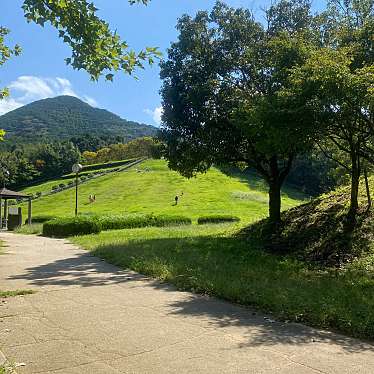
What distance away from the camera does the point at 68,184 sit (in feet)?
246

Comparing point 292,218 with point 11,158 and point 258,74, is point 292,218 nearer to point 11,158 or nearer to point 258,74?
point 258,74

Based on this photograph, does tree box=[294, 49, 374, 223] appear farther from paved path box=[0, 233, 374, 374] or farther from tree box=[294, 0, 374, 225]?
paved path box=[0, 233, 374, 374]

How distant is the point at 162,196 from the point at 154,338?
49.7 meters

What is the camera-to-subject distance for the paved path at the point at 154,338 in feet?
15.3

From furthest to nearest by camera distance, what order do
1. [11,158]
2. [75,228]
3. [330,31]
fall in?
[11,158]
[75,228]
[330,31]

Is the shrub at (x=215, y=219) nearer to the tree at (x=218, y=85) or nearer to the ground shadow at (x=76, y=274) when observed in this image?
the tree at (x=218, y=85)

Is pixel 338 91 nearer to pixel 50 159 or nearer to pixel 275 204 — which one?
pixel 275 204

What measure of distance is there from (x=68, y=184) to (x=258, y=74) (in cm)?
6116

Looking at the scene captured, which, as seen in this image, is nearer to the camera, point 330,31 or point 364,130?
point 364,130

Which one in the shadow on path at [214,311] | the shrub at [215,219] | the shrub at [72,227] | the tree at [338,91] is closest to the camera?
the shadow on path at [214,311]

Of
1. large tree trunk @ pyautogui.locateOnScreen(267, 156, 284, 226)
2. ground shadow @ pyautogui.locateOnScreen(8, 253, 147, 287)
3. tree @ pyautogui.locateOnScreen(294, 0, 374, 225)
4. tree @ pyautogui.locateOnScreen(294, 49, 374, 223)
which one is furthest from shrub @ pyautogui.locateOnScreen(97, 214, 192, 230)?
tree @ pyautogui.locateOnScreen(294, 49, 374, 223)

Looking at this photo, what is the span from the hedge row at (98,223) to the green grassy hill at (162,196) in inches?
398

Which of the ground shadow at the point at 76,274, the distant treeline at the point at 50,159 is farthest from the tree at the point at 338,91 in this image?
the distant treeline at the point at 50,159

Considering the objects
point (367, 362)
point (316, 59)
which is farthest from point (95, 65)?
point (316, 59)
